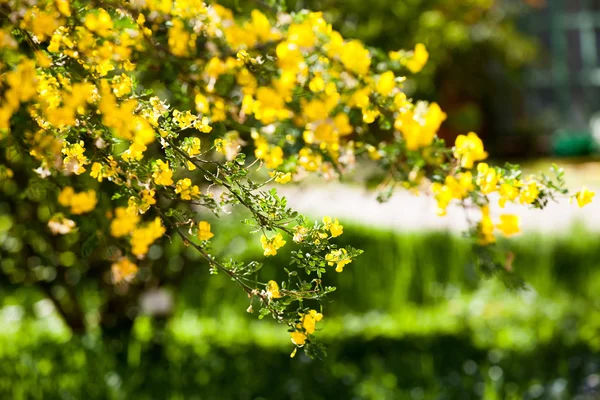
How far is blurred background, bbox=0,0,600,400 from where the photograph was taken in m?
2.86

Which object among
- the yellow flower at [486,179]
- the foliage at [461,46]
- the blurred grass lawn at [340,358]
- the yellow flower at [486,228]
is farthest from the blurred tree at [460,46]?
the yellow flower at [486,179]

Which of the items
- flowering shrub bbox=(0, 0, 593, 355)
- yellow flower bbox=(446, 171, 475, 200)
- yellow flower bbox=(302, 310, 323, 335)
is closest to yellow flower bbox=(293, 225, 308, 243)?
flowering shrub bbox=(0, 0, 593, 355)

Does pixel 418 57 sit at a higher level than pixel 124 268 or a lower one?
higher

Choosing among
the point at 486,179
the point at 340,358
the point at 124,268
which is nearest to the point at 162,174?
the point at 124,268

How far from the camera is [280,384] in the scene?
9.50ft

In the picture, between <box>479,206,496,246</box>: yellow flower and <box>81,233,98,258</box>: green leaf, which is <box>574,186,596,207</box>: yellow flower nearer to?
<box>479,206,496,246</box>: yellow flower

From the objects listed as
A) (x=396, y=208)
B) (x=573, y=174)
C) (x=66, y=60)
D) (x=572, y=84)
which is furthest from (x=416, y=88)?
(x=572, y=84)

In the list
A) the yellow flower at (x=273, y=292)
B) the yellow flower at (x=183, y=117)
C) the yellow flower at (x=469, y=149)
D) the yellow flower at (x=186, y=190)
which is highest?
the yellow flower at (x=183, y=117)

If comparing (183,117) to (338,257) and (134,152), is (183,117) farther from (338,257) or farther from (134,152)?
(338,257)

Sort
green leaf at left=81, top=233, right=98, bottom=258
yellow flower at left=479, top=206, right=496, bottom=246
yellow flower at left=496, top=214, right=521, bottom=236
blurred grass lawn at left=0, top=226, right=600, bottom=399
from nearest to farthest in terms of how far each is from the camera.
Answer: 1. green leaf at left=81, top=233, right=98, bottom=258
2. yellow flower at left=496, top=214, right=521, bottom=236
3. yellow flower at left=479, top=206, right=496, bottom=246
4. blurred grass lawn at left=0, top=226, right=600, bottom=399

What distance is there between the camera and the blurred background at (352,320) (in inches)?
112

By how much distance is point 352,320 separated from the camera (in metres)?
3.25

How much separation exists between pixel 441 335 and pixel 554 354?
44 centimetres

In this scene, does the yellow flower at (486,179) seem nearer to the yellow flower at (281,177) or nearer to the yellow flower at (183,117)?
the yellow flower at (281,177)
